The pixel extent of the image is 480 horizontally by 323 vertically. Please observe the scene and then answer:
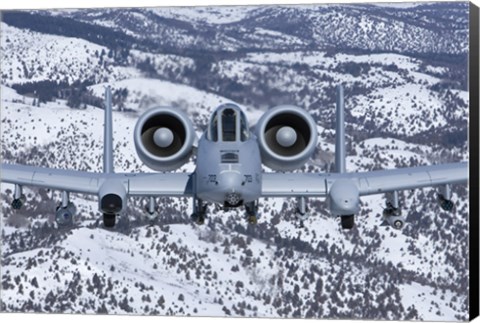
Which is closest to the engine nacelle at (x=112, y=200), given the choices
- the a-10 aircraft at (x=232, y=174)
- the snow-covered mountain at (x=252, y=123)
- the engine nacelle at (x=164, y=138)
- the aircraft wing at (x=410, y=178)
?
the a-10 aircraft at (x=232, y=174)

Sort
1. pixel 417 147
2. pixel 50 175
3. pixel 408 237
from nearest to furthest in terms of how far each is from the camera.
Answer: pixel 50 175 < pixel 408 237 < pixel 417 147

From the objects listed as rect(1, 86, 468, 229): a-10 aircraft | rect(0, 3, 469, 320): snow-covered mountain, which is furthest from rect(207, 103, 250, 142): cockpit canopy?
rect(0, 3, 469, 320): snow-covered mountain

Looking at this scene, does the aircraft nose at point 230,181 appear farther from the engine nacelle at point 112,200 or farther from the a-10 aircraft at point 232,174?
the engine nacelle at point 112,200

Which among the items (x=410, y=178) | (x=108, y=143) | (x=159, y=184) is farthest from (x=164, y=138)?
(x=410, y=178)

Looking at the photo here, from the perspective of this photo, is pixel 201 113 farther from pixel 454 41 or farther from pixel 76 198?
pixel 454 41

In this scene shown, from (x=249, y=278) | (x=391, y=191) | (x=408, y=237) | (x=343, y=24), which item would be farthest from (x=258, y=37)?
(x=391, y=191)

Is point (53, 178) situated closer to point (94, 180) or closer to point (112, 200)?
point (94, 180)

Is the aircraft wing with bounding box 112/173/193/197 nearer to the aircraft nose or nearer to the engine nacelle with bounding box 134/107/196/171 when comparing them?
the engine nacelle with bounding box 134/107/196/171
